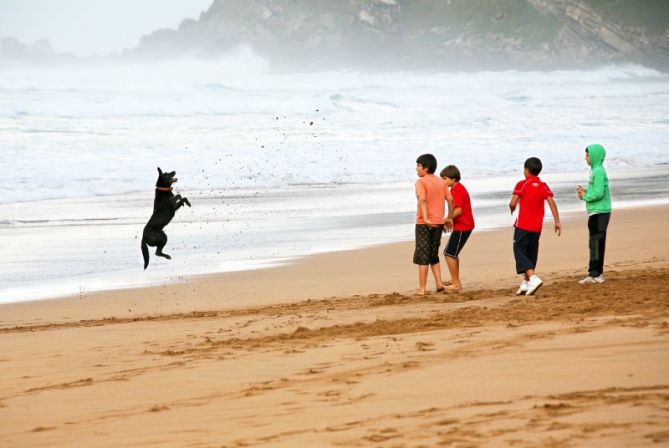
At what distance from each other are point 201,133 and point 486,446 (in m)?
32.9

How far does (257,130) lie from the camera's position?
38219 millimetres

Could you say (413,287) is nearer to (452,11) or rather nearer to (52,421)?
(52,421)

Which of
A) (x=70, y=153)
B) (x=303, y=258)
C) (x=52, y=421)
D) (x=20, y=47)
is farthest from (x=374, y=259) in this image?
(x=20, y=47)

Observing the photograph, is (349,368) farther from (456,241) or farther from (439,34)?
(439,34)

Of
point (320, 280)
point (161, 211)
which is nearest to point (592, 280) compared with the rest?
point (320, 280)

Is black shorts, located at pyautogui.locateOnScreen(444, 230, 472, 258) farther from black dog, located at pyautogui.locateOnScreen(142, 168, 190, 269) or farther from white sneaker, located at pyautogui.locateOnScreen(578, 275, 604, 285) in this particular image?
black dog, located at pyautogui.locateOnScreen(142, 168, 190, 269)

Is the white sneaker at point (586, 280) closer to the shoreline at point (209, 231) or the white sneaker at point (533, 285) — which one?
the white sneaker at point (533, 285)

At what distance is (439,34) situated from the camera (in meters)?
150

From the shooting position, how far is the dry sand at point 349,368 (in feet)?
15.7

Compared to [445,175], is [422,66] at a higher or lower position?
higher

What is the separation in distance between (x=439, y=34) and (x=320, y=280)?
14162cm

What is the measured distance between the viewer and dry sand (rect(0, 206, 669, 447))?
4797mm

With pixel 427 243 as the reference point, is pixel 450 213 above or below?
above

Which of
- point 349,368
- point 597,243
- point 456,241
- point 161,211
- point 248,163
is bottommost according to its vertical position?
point 349,368
